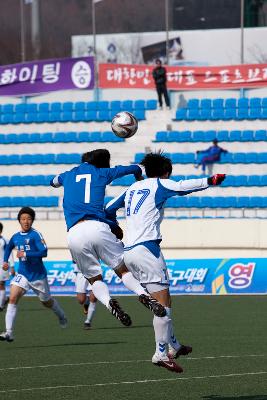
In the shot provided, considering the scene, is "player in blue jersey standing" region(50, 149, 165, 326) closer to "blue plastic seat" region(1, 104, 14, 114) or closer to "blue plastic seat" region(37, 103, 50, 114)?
"blue plastic seat" region(37, 103, 50, 114)

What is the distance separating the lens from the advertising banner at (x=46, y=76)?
35125mm

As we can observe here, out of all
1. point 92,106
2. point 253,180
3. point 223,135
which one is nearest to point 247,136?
point 223,135

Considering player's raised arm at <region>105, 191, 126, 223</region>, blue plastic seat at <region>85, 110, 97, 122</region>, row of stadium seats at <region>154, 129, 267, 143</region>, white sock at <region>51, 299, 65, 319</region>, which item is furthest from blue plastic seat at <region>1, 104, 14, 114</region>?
player's raised arm at <region>105, 191, 126, 223</region>

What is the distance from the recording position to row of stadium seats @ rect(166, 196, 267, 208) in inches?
1179

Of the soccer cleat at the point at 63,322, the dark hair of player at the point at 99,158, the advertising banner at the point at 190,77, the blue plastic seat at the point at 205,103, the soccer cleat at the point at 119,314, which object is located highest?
the advertising banner at the point at 190,77

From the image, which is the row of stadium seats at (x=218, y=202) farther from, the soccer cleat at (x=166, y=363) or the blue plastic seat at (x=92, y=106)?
the soccer cleat at (x=166, y=363)

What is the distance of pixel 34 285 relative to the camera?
16.1 m

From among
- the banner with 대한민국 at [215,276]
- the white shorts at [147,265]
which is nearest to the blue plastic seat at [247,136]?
the banner with 대한민국 at [215,276]

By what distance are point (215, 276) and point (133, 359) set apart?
12708mm

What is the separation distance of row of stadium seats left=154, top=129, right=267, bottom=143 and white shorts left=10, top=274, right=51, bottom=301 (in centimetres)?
1609

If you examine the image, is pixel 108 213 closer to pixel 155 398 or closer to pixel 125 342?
pixel 155 398

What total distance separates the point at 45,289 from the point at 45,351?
174 centimetres

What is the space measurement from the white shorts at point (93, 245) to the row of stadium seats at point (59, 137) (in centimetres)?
2201

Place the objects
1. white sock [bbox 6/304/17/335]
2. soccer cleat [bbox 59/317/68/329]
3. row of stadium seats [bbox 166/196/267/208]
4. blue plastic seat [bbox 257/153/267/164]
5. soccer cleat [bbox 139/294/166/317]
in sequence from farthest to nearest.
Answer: blue plastic seat [bbox 257/153/267/164]
row of stadium seats [bbox 166/196/267/208]
soccer cleat [bbox 59/317/68/329]
white sock [bbox 6/304/17/335]
soccer cleat [bbox 139/294/166/317]
